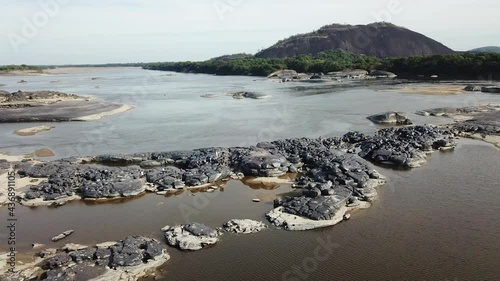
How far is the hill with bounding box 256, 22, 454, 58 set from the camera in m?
159

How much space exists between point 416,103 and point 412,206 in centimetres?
3653

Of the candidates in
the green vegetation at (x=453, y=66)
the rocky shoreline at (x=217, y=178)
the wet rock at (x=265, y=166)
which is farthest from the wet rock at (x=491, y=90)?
the wet rock at (x=265, y=166)

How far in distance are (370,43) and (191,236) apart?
16099cm

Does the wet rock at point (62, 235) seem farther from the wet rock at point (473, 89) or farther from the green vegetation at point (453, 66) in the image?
the green vegetation at point (453, 66)

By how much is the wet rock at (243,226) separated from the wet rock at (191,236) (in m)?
0.81

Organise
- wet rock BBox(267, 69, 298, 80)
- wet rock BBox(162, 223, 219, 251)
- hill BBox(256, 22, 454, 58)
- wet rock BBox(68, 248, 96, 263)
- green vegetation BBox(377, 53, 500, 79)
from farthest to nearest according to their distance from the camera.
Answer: hill BBox(256, 22, 454, 58), wet rock BBox(267, 69, 298, 80), green vegetation BBox(377, 53, 500, 79), wet rock BBox(162, 223, 219, 251), wet rock BBox(68, 248, 96, 263)

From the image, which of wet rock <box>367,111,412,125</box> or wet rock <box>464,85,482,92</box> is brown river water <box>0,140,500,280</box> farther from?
wet rock <box>464,85,482,92</box>

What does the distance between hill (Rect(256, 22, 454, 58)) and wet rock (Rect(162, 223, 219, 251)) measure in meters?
152

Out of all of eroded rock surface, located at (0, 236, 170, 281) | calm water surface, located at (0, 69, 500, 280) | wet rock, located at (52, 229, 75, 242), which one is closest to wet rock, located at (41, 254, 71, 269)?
eroded rock surface, located at (0, 236, 170, 281)

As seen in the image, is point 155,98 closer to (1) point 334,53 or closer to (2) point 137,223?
(2) point 137,223

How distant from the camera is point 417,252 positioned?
609 inches

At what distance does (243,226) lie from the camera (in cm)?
1794

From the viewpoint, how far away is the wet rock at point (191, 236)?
16.5 m

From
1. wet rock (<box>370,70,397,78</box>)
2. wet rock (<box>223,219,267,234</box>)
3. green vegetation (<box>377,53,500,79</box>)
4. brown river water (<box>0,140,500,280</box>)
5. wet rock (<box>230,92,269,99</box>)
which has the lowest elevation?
brown river water (<box>0,140,500,280</box>)
